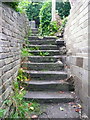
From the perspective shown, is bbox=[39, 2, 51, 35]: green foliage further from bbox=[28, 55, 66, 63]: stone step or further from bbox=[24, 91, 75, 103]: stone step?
bbox=[24, 91, 75, 103]: stone step

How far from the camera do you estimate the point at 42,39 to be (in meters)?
4.52

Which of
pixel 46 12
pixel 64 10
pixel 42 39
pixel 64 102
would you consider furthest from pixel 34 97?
pixel 64 10

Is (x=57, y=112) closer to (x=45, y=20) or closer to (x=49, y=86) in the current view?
(x=49, y=86)

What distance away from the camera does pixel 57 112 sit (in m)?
2.08

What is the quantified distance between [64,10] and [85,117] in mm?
8400

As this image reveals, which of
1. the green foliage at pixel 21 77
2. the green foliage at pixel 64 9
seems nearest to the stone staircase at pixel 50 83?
the green foliage at pixel 21 77

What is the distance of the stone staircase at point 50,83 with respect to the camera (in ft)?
6.98

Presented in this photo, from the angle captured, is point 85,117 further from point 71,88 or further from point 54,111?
point 71,88

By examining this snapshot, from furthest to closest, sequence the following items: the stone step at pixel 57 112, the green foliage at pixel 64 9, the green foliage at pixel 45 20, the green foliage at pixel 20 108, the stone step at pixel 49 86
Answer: the green foliage at pixel 64 9 < the green foliage at pixel 45 20 < the stone step at pixel 49 86 < the stone step at pixel 57 112 < the green foliage at pixel 20 108

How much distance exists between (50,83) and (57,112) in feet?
2.39

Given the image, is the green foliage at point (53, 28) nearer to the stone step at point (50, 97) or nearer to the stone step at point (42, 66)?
the stone step at point (42, 66)

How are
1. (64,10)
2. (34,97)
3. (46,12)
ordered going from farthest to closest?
(64,10) < (46,12) < (34,97)

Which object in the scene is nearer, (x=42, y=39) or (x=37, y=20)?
(x=42, y=39)

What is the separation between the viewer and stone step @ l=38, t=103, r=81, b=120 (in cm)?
196
